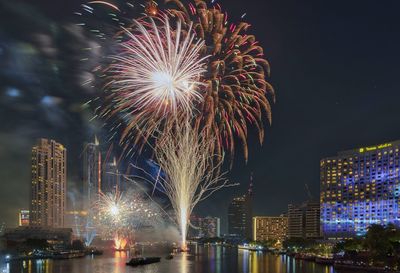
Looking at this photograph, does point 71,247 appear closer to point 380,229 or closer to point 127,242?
point 127,242

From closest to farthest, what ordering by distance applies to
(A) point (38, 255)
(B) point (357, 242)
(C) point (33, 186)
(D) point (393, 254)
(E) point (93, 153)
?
(D) point (393, 254) → (B) point (357, 242) → (A) point (38, 255) → (C) point (33, 186) → (E) point (93, 153)

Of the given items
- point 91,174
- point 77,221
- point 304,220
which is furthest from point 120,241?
point 304,220

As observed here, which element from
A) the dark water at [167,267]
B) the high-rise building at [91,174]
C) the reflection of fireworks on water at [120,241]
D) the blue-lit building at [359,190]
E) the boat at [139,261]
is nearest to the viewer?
the dark water at [167,267]

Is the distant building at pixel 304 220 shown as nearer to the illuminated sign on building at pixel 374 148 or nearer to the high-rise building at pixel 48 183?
the illuminated sign on building at pixel 374 148

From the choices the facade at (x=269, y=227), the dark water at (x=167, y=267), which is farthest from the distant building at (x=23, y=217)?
the facade at (x=269, y=227)

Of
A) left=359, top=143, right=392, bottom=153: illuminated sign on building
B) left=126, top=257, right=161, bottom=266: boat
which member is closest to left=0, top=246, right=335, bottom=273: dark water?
left=126, top=257, right=161, bottom=266: boat

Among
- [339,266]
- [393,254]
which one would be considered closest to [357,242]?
[339,266]

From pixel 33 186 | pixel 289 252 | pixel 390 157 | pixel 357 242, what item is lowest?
pixel 289 252
